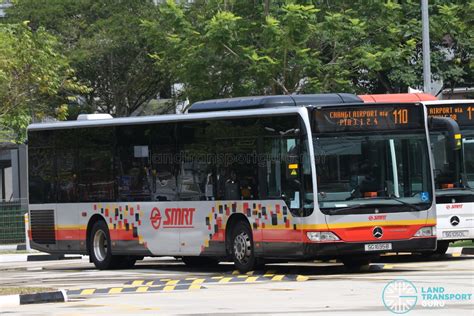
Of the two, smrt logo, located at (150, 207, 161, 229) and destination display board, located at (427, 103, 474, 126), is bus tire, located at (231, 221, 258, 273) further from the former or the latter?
destination display board, located at (427, 103, 474, 126)

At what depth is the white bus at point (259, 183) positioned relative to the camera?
838 inches

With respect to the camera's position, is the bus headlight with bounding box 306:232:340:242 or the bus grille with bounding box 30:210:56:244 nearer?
the bus headlight with bounding box 306:232:340:242

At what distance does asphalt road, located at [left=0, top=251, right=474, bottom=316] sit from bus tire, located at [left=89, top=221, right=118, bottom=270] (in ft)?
1.03

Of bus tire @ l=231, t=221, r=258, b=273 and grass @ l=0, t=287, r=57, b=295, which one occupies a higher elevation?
bus tire @ l=231, t=221, r=258, b=273

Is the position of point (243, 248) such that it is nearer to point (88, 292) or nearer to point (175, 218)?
point (175, 218)

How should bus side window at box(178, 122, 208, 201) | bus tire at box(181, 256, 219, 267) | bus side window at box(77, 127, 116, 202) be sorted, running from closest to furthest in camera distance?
bus side window at box(178, 122, 208, 201)
bus side window at box(77, 127, 116, 202)
bus tire at box(181, 256, 219, 267)

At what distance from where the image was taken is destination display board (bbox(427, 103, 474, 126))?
2505cm

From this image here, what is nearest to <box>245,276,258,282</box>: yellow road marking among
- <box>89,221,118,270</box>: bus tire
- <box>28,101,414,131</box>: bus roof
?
<box>28,101,414,131</box>: bus roof

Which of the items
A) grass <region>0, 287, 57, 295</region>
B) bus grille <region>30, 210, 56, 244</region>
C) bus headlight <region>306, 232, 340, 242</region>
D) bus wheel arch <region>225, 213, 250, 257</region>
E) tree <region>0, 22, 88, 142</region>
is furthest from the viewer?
tree <region>0, 22, 88, 142</region>

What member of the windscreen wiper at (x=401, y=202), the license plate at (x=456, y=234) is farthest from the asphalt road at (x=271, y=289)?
the windscreen wiper at (x=401, y=202)

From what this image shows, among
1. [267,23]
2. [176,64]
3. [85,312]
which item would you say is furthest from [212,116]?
[176,64]

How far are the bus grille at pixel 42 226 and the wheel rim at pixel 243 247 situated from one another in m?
5.93

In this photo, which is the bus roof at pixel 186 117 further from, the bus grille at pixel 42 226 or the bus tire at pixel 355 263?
the bus tire at pixel 355 263

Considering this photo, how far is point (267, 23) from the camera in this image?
121 ft
